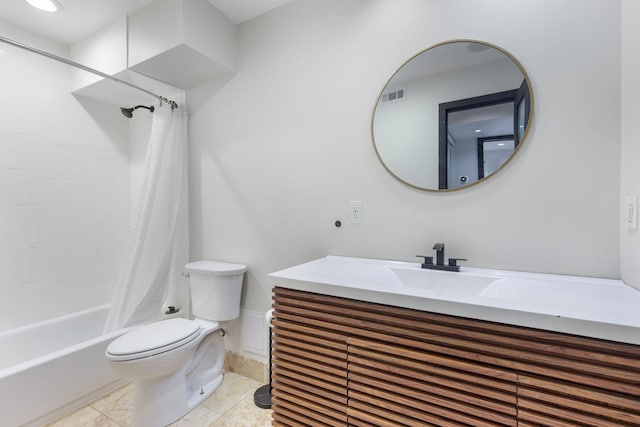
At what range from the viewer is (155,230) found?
208cm

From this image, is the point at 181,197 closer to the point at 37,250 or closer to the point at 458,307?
the point at 37,250

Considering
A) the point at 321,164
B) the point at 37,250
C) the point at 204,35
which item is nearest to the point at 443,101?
the point at 321,164

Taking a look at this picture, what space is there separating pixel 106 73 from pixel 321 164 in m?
1.80

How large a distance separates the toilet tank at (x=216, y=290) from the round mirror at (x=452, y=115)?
4.16 feet

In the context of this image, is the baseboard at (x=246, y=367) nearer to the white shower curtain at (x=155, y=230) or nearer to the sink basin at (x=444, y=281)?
the white shower curtain at (x=155, y=230)

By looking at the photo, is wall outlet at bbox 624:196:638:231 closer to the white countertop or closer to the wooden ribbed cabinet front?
the white countertop

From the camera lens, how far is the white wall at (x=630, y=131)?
993mm

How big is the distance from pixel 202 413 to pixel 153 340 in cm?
55

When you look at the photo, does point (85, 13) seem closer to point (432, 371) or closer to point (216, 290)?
point (216, 290)

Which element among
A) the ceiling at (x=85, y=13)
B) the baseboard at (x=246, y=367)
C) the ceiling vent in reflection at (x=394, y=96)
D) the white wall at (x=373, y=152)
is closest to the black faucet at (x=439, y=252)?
the white wall at (x=373, y=152)

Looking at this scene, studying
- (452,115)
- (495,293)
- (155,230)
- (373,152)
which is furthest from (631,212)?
(155,230)

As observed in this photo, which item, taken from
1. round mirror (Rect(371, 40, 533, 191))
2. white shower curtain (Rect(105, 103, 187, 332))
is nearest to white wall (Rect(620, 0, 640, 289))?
round mirror (Rect(371, 40, 533, 191))

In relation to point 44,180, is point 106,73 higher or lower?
higher

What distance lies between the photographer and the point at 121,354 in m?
1.39
